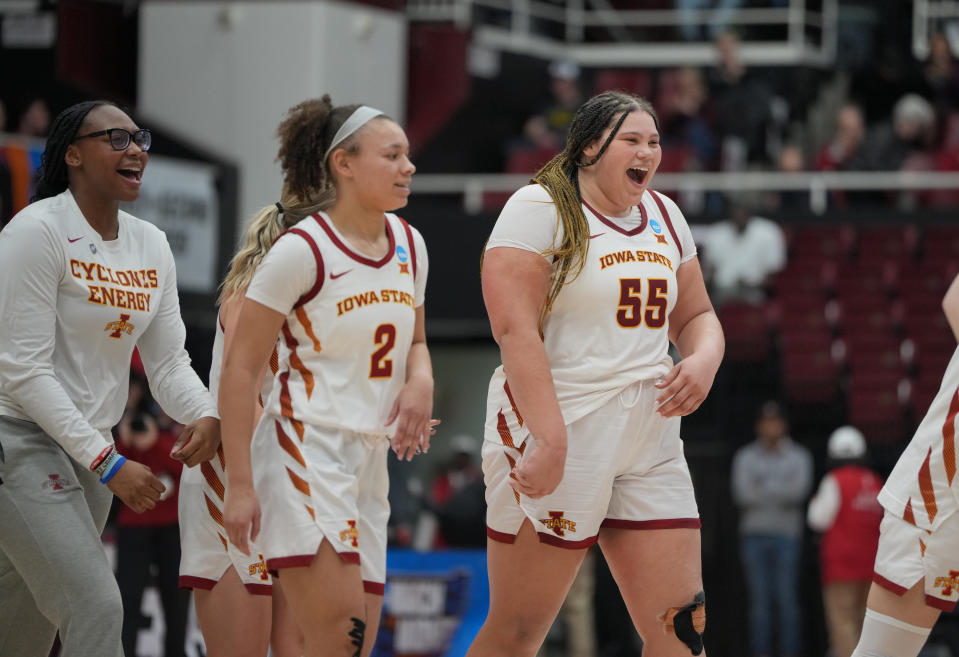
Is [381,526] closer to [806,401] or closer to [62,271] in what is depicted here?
[62,271]

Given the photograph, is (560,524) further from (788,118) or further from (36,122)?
(788,118)

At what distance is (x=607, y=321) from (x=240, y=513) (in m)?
1.36

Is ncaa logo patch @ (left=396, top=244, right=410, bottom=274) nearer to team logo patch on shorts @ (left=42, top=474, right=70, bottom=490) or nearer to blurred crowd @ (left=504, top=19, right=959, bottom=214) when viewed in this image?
team logo patch on shorts @ (left=42, top=474, right=70, bottom=490)

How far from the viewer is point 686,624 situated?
516cm

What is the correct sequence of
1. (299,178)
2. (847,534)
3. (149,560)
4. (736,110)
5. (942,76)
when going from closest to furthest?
(299,178) → (149,560) → (847,534) → (736,110) → (942,76)

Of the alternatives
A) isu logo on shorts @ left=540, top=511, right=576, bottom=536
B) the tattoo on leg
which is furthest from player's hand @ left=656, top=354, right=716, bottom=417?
the tattoo on leg

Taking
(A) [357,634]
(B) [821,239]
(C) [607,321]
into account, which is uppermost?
(B) [821,239]

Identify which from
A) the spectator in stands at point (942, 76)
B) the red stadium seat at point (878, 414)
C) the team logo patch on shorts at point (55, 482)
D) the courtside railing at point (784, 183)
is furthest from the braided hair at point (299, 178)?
the spectator in stands at point (942, 76)

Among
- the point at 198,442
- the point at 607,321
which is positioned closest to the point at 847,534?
the point at 607,321

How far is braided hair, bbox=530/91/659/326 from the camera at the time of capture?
204 inches

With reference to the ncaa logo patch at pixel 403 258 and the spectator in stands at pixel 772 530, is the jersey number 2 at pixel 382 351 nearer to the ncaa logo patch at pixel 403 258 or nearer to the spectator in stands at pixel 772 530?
the ncaa logo patch at pixel 403 258

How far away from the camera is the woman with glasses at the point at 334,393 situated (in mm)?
5039

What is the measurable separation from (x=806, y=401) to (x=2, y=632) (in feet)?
35.5

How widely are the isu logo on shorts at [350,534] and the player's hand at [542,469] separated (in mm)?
574
